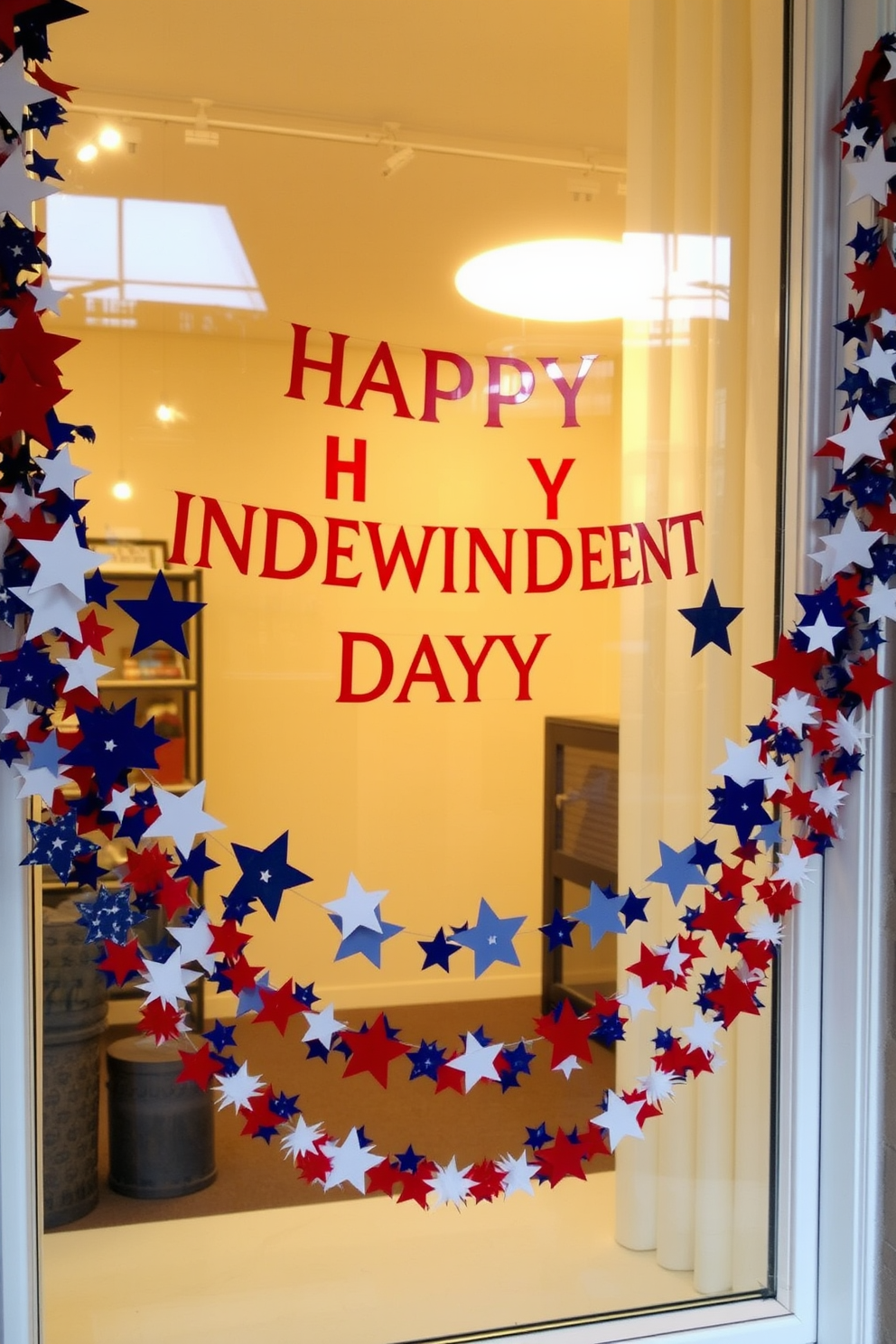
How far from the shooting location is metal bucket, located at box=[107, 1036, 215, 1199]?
1.42 m

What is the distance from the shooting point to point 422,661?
58.9 inches

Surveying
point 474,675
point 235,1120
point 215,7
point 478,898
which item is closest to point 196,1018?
point 235,1120

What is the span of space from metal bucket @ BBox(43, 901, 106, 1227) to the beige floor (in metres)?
0.05

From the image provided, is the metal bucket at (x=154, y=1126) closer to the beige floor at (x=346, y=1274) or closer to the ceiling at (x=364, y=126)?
the beige floor at (x=346, y=1274)

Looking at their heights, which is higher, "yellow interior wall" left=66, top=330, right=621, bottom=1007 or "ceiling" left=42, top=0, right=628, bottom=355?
"ceiling" left=42, top=0, right=628, bottom=355

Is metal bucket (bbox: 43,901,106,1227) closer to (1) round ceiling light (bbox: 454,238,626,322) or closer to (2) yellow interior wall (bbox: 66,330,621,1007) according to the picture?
(2) yellow interior wall (bbox: 66,330,621,1007)

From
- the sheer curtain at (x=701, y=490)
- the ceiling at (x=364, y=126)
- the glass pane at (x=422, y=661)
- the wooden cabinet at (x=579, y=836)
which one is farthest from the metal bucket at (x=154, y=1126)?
the ceiling at (x=364, y=126)

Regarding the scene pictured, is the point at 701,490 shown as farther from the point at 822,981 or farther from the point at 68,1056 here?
the point at 68,1056

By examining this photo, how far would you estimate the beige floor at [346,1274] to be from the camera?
1.41 m

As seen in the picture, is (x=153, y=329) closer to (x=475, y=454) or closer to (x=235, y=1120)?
(x=475, y=454)

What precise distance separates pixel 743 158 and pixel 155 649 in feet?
3.62

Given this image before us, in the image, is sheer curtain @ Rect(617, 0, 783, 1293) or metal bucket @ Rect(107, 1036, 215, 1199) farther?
sheer curtain @ Rect(617, 0, 783, 1293)

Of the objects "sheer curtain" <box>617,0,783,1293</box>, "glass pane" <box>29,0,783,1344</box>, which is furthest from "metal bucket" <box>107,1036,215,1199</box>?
"sheer curtain" <box>617,0,783,1293</box>

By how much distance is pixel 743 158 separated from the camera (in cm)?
167
